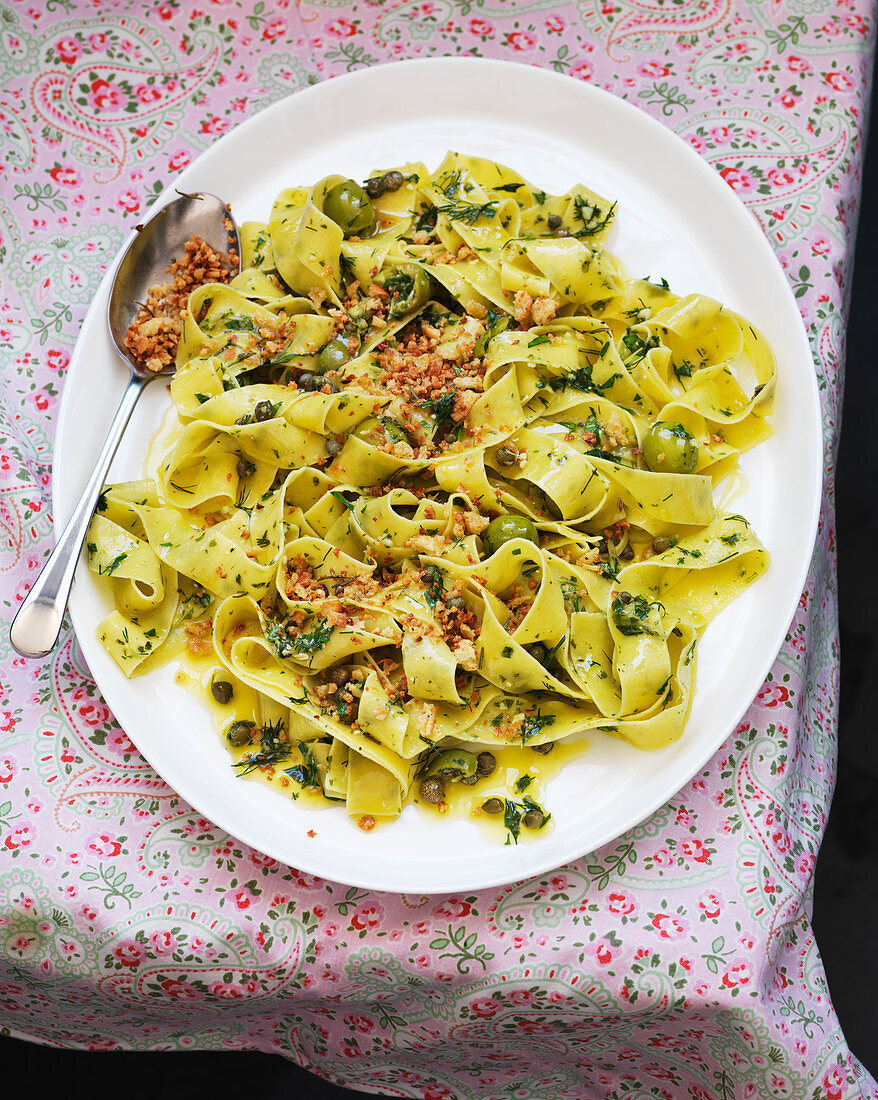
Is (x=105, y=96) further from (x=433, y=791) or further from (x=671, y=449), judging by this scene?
(x=433, y=791)

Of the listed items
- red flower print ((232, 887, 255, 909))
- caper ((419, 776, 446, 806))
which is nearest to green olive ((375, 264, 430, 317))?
caper ((419, 776, 446, 806))

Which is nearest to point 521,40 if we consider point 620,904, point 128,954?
point 620,904

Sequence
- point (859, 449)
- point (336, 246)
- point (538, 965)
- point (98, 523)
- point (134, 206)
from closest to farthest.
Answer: point (538, 965) → point (98, 523) → point (336, 246) → point (134, 206) → point (859, 449)

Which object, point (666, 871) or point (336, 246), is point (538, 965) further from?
point (336, 246)

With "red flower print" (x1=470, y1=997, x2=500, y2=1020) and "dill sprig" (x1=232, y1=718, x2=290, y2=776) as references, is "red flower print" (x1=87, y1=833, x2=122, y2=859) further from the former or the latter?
"red flower print" (x1=470, y1=997, x2=500, y2=1020)

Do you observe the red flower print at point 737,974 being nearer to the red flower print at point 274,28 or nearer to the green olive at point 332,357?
the green olive at point 332,357

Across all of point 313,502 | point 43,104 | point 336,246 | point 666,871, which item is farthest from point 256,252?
point 666,871
